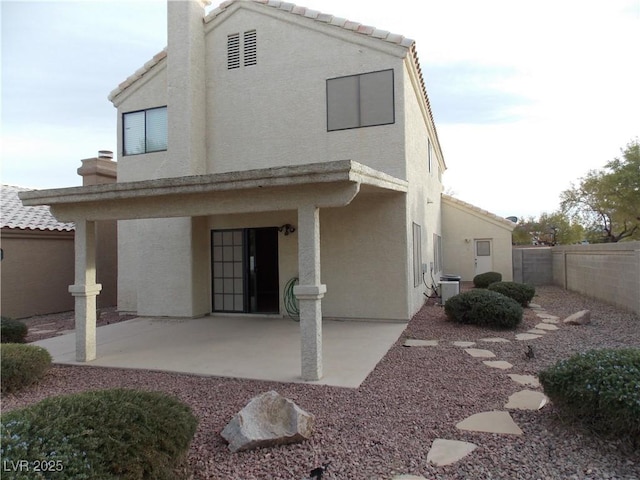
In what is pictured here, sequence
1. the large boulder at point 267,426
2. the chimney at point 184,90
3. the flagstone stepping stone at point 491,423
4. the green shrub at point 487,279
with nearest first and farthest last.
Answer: the large boulder at point 267,426, the flagstone stepping stone at point 491,423, the chimney at point 184,90, the green shrub at point 487,279

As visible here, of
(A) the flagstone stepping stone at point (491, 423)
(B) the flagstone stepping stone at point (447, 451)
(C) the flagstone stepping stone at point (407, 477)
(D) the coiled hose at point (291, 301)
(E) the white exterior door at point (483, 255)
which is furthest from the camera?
(E) the white exterior door at point (483, 255)

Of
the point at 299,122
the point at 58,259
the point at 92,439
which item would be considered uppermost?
the point at 299,122

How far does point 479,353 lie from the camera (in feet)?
23.0

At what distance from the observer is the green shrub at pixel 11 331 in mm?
8422

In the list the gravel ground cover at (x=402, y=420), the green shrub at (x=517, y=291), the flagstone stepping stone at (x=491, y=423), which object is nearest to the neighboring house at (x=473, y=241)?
the green shrub at (x=517, y=291)

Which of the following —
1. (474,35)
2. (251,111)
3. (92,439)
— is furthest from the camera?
(251,111)

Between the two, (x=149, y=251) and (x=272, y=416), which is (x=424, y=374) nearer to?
(x=272, y=416)

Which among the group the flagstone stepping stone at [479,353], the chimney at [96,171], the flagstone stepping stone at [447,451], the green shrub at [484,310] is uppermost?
the chimney at [96,171]

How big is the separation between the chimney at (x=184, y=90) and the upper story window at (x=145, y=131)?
827mm

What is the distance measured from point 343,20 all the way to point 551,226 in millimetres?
29481

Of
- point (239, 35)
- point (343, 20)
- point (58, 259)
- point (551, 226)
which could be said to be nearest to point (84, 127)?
point (58, 259)

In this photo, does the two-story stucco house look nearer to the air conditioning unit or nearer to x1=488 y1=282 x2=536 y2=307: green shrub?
the air conditioning unit

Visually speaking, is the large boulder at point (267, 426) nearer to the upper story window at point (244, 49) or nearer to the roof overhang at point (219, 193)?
the roof overhang at point (219, 193)

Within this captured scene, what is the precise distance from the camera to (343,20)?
32.3 ft
